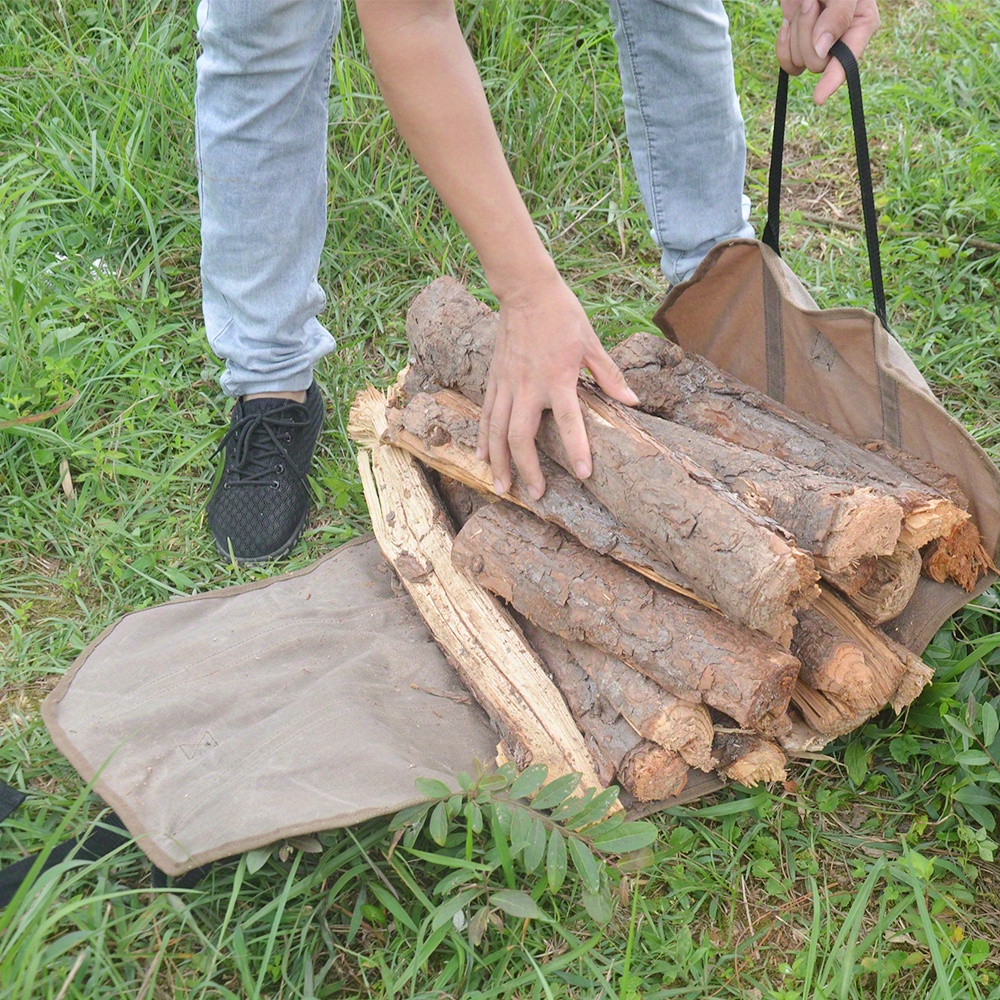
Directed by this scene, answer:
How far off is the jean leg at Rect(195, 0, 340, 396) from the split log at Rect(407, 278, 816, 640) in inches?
33.1

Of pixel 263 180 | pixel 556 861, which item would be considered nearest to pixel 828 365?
pixel 556 861

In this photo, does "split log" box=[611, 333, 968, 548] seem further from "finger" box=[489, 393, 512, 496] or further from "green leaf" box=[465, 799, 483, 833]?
"green leaf" box=[465, 799, 483, 833]

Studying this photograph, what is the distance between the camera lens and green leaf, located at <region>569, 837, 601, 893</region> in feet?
5.08

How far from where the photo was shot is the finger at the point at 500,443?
6.07 feet

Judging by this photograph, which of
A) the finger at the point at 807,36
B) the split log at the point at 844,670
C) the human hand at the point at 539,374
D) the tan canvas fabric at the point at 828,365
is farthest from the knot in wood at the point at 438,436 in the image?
the finger at the point at 807,36

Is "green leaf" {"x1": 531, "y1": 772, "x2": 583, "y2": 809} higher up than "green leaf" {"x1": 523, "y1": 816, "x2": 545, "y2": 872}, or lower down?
higher up

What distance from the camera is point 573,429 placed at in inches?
71.1

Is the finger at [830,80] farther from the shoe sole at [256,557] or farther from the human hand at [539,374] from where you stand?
the shoe sole at [256,557]

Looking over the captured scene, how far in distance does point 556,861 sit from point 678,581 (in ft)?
1.84

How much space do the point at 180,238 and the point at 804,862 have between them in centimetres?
254

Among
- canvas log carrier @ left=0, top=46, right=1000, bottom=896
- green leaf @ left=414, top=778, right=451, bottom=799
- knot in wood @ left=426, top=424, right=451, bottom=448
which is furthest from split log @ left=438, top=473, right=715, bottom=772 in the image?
knot in wood @ left=426, top=424, right=451, bottom=448

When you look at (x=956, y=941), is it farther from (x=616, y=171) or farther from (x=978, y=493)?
(x=616, y=171)

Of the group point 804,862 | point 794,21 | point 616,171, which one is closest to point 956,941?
point 804,862

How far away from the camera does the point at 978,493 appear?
1.86 meters
